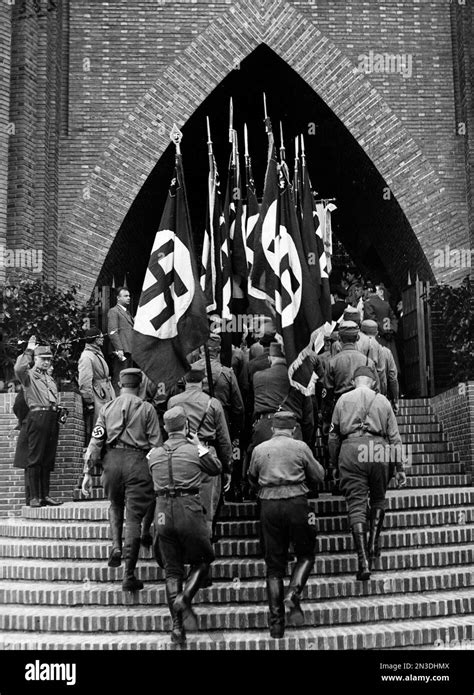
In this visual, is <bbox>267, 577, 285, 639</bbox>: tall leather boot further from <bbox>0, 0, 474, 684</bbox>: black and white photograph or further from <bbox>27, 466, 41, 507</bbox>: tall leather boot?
<bbox>27, 466, 41, 507</bbox>: tall leather boot

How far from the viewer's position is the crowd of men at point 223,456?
6598mm

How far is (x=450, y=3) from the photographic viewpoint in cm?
1625

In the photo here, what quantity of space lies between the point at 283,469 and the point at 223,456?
33.5 inches

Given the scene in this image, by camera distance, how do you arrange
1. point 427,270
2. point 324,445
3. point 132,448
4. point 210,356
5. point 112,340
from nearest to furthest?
point 132,448 < point 210,356 < point 324,445 < point 112,340 < point 427,270

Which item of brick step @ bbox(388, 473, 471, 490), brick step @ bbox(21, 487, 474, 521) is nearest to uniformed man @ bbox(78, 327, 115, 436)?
brick step @ bbox(21, 487, 474, 521)

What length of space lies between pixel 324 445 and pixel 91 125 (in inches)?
308

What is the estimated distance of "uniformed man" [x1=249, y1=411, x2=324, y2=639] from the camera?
21.7 ft

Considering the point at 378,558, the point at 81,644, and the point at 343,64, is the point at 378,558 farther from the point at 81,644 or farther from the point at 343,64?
the point at 343,64

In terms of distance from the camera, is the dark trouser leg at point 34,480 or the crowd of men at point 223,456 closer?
the crowd of men at point 223,456

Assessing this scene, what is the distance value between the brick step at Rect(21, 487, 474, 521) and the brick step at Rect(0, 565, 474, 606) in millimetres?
1000

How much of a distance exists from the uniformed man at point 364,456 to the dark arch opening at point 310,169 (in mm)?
8113

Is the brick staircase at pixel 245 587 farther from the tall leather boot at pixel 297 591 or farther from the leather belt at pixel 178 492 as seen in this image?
the leather belt at pixel 178 492

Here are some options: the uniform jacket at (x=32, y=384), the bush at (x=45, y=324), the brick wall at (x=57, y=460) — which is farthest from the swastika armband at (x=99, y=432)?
the bush at (x=45, y=324)

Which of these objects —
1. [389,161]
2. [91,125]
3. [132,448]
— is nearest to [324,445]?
[132,448]
